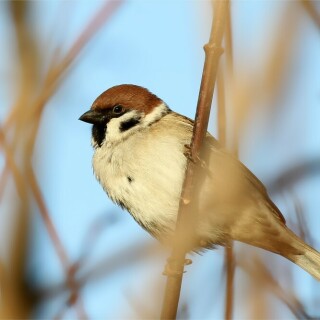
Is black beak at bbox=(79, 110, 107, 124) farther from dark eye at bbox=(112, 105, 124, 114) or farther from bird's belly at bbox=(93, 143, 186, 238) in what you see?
bird's belly at bbox=(93, 143, 186, 238)

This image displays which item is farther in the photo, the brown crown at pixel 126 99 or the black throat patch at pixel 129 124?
the brown crown at pixel 126 99

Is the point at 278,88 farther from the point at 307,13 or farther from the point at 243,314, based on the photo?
the point at 243,314

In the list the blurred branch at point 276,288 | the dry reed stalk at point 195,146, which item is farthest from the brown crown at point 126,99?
the blurred branch at point 276,288

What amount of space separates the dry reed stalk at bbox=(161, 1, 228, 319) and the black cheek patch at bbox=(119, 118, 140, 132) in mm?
1107

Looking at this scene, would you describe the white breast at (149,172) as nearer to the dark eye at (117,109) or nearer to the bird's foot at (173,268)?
the dark eye at (117,109)

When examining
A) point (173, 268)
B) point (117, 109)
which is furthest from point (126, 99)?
point (173, 268)

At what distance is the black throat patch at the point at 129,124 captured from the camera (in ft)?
9.82

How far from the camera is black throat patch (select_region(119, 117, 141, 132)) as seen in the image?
9.82ft

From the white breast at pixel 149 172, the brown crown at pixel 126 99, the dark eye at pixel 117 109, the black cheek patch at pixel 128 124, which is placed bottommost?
the white breast at pixel 149 172

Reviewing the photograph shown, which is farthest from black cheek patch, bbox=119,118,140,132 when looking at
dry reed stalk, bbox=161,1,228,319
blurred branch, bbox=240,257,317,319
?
blurred branch, bbox=240,257,317,319

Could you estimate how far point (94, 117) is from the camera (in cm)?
308

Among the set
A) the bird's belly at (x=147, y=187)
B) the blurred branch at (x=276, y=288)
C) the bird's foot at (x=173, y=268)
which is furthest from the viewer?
the bird's belly at (x=147, y=187)

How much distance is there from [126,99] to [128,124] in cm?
18

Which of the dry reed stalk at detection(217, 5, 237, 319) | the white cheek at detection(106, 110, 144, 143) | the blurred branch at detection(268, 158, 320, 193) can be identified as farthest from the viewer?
the white cheek at detection(106, 110, 144, 143)
